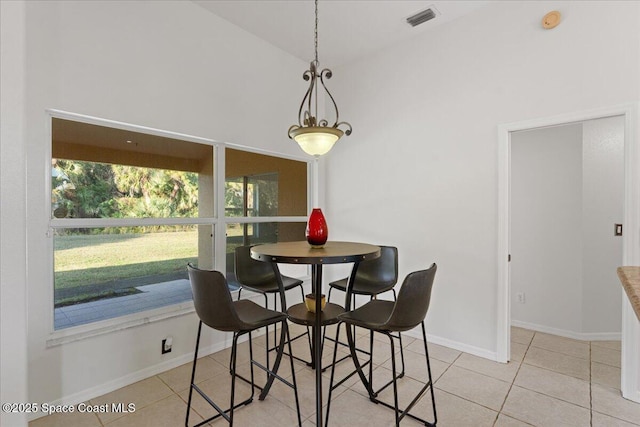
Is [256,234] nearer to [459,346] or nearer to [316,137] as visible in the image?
[316,137]

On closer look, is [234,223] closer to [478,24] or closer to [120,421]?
[120,421]

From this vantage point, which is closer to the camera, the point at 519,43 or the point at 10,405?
the point at 10,405

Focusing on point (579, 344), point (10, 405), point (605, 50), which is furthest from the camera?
point (579, 344)

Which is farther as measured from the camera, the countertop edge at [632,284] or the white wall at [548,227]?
the white wall at [548,227]

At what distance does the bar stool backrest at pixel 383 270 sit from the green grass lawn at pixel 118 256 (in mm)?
1668

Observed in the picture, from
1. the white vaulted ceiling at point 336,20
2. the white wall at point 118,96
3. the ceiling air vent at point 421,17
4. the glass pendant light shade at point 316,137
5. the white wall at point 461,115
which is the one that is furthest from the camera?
the ceiling air vent at point 421,17

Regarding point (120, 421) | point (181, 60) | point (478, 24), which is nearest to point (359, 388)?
point (120, 421)

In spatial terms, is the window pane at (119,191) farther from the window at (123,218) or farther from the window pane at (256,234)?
the window pane at (256,234)

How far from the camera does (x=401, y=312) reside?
169 centimetres

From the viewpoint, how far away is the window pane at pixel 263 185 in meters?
3.22

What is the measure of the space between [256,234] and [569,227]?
3495mm

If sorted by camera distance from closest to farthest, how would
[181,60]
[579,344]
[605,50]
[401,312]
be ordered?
[401,312]
[605,50]
[181,60]
[579,344]

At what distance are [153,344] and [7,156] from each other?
1896 mm

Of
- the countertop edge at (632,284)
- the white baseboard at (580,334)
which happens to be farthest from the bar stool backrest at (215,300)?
the white baseboard at (580,334)
